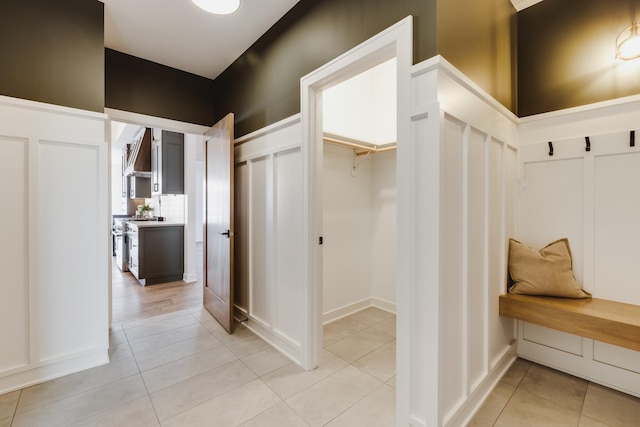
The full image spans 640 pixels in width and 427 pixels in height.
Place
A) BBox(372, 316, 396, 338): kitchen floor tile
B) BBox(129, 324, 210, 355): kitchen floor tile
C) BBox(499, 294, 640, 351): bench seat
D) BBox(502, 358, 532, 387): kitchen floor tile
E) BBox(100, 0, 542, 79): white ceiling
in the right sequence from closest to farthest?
BBox(499, 294, 640, 351): bench seat
BBox(502, 358, 532, 387): kitchen floor tile
BBox(100, 0, 542, 79): white ceiling
BBox(129, 324, 210, 355): kitchen floor tile
BBox(372, 316, 396, 338): kitchen floor tile

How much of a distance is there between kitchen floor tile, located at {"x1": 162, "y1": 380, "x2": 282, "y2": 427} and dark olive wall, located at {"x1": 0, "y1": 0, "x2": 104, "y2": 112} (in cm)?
223

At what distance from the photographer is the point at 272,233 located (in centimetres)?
243

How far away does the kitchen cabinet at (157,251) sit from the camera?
4293 millimetres

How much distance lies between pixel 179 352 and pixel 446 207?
2.37m

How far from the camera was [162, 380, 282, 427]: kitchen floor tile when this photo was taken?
1.56 m

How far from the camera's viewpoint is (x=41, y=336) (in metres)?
1.91

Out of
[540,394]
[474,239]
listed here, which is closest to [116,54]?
[474,239]

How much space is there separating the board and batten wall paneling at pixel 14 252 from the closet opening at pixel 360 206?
Result: 2.22 metres

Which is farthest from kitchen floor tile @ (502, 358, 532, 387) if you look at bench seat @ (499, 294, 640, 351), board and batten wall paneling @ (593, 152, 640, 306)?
board and batten wall paneling @ (593, 152, 640, 306)

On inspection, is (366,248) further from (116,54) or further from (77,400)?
(116,54)

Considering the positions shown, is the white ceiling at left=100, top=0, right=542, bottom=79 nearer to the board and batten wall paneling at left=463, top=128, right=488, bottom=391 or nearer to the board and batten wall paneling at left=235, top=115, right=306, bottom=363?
the board and batten wall paneling at left=235, top=115, right=306, bottom=363

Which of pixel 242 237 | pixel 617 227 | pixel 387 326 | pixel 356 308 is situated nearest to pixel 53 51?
pixel 242 237

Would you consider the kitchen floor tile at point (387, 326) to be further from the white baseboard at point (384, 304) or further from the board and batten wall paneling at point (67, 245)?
the board and batten wall paneling at point (67, 245)

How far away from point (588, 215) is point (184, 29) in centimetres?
352
